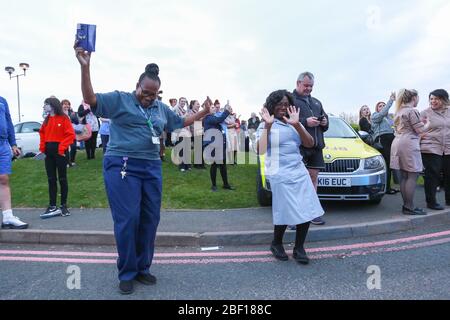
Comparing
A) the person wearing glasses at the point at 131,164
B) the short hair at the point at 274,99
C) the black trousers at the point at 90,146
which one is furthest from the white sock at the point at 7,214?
the black trousers at the point at 90,146

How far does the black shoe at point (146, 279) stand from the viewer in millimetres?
3578

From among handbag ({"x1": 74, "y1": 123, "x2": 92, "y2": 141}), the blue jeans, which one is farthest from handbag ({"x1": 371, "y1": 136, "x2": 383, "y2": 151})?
handbag ({"x1": 74, "y1": 123, "x2": 92, "y2": 141})

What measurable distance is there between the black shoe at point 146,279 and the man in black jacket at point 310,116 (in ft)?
8.22

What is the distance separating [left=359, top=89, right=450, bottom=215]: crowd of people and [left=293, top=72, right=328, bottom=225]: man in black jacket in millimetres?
1479

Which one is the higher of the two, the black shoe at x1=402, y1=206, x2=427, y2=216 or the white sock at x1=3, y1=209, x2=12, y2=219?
the white sock at x1=3, y1=209, x2=12, y2=219

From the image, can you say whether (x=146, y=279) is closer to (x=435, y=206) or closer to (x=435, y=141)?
(x=435, y=206)

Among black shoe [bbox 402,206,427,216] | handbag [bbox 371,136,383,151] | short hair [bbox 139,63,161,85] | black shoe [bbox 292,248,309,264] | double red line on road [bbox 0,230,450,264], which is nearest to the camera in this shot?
short hair [bbox 139,63,161,85]

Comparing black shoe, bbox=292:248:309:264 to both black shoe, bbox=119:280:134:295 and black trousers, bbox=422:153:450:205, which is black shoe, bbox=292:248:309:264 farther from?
black trousers, bbox=422:153:450:205

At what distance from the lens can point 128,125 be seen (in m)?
3.36

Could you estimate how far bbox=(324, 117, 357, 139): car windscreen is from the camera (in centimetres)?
693

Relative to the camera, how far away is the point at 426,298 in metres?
3.15
